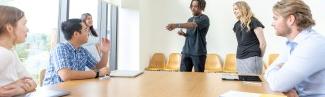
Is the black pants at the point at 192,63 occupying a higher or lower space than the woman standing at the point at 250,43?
lower

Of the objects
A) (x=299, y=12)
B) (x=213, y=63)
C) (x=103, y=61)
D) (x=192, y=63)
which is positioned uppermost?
(x=299, y=12)

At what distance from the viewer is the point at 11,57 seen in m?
1.57

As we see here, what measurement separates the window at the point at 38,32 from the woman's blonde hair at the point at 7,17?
1.96 metres

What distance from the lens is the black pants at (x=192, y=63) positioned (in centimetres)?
370

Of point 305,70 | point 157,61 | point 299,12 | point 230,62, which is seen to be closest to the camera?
point 305,70

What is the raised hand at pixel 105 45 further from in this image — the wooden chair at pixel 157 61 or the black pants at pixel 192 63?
the wooden chair at pixel 157 61

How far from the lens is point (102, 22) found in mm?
5168

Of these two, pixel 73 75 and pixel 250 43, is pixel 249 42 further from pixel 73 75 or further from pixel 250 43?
pixel 73 75

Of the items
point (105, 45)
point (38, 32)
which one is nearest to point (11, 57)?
point (105, 45)

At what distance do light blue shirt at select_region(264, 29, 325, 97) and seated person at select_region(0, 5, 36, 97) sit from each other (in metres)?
1.26

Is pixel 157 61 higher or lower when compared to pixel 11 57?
lower

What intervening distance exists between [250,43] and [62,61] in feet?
6.48

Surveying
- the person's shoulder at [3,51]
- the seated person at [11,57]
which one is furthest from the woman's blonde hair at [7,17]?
the person's shoulder at [3,51]

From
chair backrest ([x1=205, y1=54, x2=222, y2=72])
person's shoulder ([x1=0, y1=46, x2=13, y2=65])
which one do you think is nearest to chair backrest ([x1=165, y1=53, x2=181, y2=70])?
chair backrest ([x1=205, y1=54, x2=222, y2=72])
